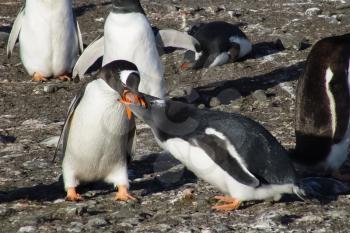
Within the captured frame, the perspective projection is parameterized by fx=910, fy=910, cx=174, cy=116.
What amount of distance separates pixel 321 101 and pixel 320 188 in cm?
72

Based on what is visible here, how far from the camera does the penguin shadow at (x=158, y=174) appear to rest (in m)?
5.93

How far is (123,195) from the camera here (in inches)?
223

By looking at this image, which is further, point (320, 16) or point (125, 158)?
point (320, 16)

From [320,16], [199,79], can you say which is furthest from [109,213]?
[320,16]

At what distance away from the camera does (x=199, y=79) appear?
898cm

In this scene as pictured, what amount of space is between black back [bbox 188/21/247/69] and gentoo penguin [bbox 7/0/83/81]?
50.0 inches

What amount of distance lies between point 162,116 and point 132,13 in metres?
2.61

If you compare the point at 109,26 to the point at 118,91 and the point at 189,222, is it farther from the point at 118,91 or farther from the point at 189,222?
the point at 189,222

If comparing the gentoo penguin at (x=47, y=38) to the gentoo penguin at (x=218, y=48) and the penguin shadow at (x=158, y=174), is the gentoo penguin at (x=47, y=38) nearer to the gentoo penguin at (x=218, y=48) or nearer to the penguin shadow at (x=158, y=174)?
the gentoo penguin at (x=218, y=48)

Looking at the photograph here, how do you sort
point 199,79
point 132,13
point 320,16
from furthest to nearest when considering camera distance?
point 320,16 < point 199,79 < point 132,13

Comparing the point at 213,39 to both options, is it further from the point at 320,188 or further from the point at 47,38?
the point at 320,188

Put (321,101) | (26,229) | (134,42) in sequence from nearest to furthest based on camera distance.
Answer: (26,229)
(321,101)
(134,42)

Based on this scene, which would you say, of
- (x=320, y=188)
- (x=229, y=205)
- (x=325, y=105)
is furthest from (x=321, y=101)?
(x=229, y=205)

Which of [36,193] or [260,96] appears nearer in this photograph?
[36,193]
